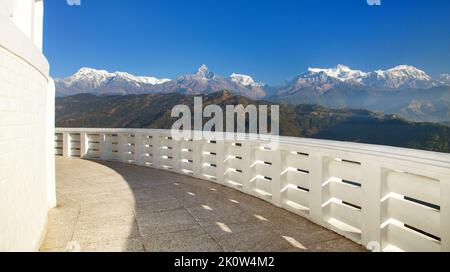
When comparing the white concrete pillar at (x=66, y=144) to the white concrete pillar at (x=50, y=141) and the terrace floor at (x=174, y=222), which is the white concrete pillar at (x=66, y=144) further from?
the white concrete pillar at (x=50, y=141)

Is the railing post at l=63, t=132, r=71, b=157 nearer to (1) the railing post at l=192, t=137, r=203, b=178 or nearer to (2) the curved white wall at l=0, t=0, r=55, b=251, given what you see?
(1) the railing post at l=192, t=137, r=203, b=178

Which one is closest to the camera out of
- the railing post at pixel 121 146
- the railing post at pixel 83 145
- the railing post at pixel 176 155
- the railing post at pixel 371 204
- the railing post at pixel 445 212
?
the railing post at pixel 445 212

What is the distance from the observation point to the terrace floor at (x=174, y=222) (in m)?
3.59

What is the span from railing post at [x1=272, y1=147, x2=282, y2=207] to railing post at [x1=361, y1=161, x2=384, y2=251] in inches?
68.8

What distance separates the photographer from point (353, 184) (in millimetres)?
3834

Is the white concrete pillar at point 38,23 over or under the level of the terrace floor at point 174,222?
over

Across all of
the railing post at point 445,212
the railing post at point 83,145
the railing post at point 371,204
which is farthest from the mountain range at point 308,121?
the railing post at point 445,212

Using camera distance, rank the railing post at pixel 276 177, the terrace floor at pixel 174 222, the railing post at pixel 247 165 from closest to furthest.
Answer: the terrace floor at pixel 174 222
the railing post at pixel 276 177
the railing post at pixel 247 165

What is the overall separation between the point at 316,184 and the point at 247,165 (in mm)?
2017

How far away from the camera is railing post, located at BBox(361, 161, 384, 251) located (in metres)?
3.21

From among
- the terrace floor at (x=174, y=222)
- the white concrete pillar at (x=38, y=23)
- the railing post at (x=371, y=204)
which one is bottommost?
the terrace floor at (x=174, y=222)

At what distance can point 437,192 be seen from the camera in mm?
2674
